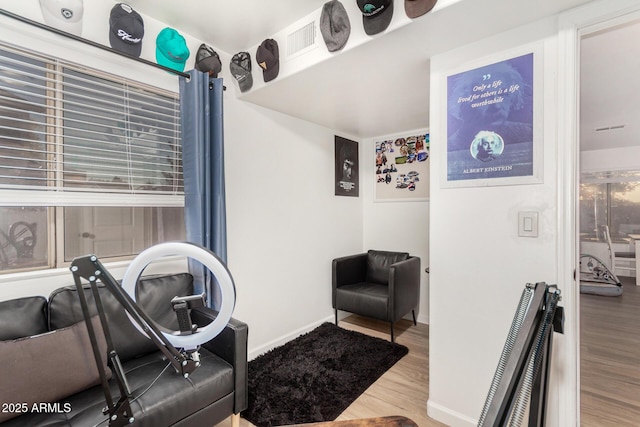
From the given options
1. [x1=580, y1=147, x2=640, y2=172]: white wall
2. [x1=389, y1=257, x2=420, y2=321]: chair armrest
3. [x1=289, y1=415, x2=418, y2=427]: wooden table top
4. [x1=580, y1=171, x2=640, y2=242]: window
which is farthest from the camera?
[x1=580, y1=171, x2=640, y2=242]: window

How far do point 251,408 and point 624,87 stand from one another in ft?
13.3

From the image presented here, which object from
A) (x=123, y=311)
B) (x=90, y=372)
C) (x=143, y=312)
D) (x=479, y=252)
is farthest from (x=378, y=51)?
(x=90, y=372)

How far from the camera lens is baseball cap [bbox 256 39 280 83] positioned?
6.39 ft

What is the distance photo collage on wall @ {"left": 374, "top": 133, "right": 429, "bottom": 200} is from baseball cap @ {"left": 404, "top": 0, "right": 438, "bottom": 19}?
2018mm

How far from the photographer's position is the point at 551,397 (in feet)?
4.52

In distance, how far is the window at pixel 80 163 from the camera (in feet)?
4.71

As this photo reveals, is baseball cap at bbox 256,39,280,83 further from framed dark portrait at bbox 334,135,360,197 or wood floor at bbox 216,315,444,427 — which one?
wood floor at bbox 216,315,444,427

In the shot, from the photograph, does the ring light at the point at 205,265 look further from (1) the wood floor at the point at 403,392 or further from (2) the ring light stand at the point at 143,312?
(1) the wood floor at the point at 403,392

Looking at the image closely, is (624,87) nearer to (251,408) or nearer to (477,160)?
(477,160)

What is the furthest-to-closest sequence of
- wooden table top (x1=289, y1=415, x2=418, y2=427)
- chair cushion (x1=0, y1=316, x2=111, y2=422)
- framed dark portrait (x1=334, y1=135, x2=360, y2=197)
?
framed dark portrait (x1=334, y1=135, x2=360, y2=197), chair cushion (x1=0, y1=316, x2=111, y2=422), wooden table top (x1=289, y1=415, x2=418, y2=427)

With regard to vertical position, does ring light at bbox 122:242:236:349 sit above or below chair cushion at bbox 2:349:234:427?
above

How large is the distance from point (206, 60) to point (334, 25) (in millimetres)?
908

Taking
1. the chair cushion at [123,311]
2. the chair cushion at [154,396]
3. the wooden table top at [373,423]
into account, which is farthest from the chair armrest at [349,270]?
the wooden table top at [373,423]

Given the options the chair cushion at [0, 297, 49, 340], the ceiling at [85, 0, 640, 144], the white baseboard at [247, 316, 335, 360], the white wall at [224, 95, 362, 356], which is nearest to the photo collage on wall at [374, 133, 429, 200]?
the ceiling at [85, 0, 640, 144]
